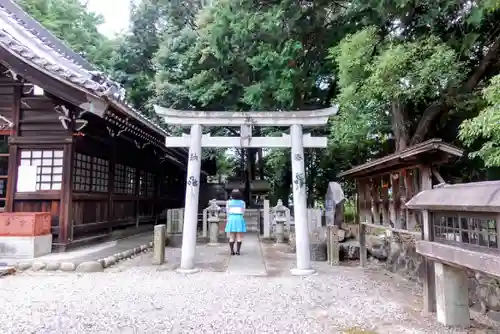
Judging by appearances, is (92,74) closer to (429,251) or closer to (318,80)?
(429,251)

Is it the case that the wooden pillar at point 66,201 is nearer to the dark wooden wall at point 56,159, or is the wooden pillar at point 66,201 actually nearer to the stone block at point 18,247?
the dark wooden wall at point 56,159

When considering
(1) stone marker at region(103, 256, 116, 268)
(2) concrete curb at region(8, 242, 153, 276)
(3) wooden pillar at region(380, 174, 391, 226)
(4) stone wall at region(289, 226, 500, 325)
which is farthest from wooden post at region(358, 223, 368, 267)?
(2) concrete curb at region(8, 242, 153, 276)

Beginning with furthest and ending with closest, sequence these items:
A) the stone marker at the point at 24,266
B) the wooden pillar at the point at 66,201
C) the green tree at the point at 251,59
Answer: the green tree at the point at 251,59 → the wooden pillar at the point at 66,201 → the stone marker at the point at 24,266

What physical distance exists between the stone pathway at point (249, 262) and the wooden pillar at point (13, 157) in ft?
17.9

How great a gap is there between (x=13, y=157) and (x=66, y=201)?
1709mm

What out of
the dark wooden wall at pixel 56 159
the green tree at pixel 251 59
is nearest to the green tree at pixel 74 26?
the green tree at pixel 251 59

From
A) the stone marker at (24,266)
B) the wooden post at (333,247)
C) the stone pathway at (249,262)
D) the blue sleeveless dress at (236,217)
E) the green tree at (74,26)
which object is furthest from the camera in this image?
the green tree at (74,26)

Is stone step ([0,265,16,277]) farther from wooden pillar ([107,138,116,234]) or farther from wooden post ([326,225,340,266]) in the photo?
wooden post ([326,225,340,266])

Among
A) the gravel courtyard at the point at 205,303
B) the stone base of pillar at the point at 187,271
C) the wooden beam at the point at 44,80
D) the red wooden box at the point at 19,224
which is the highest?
the wooden beam at the point at 44,80

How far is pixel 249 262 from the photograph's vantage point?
9.20 m

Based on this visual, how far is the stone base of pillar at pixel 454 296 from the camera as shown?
465cm

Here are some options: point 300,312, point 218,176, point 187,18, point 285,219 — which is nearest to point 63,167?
point 300,312

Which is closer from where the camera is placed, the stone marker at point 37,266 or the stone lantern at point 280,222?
the stone marker at point 37,266

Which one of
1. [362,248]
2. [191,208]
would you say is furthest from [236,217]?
[362,248]
